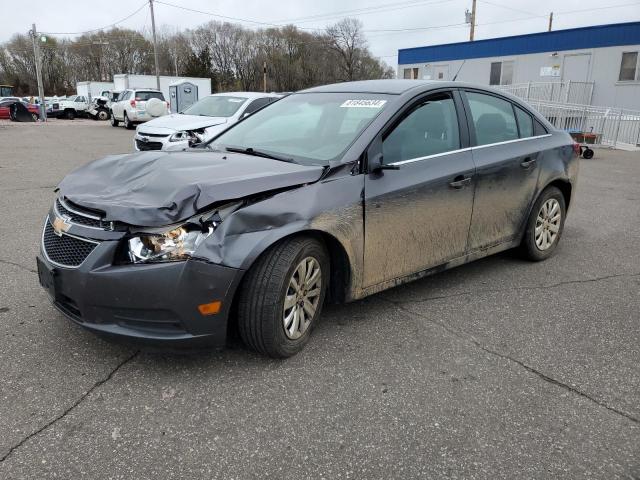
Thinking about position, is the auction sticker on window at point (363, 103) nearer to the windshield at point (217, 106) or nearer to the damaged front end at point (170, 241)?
the damaged front end at point (170, 241)

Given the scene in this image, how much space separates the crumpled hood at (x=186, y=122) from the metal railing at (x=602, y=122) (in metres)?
12.3

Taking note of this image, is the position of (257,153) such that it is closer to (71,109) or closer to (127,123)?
(127,123)

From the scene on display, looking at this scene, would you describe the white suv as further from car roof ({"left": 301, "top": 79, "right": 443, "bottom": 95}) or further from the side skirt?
the side skirt

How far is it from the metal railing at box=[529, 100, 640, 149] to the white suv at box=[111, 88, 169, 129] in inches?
626

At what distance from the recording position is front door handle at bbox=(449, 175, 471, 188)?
3.83 m

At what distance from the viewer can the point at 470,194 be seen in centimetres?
399

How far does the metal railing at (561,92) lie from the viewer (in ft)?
79.8

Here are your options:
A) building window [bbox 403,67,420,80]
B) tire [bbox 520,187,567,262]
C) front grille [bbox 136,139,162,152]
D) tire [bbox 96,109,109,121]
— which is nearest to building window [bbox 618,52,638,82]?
building window [bbox 403,67,420,80]

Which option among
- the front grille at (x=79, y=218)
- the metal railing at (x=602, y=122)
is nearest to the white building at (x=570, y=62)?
the metal railing at (x=602, y=122)

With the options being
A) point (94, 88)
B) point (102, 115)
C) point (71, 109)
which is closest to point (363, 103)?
point (102, 115)

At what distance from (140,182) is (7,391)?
127 cm

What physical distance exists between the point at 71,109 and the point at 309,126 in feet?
129

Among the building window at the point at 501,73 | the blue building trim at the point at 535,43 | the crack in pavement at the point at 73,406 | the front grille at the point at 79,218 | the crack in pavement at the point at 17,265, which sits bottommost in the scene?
the crack in pavement at the point at 73,406

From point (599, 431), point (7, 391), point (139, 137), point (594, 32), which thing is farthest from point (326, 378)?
point (594, 32)
